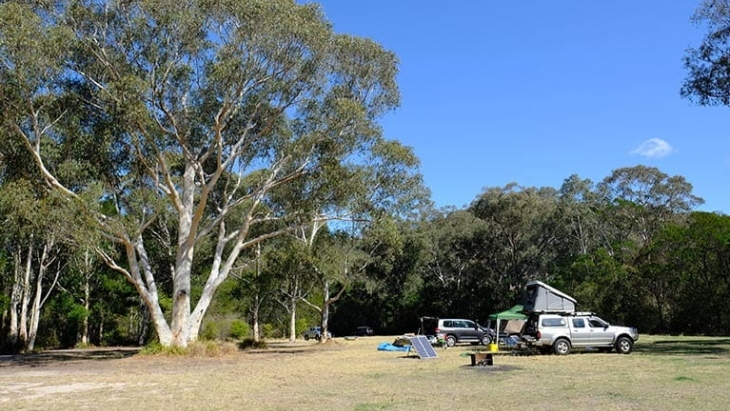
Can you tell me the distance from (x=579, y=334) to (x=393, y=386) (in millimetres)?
11857

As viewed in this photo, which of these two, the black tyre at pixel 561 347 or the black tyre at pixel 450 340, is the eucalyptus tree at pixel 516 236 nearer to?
the black tyre at pixel 450 340

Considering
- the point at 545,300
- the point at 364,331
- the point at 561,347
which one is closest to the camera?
the point at 561,347

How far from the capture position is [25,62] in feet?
67.1

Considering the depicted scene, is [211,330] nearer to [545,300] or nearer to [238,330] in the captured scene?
[238,330]

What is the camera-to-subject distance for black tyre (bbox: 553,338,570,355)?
21.4m

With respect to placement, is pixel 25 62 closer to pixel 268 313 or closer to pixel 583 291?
pixel 268 313

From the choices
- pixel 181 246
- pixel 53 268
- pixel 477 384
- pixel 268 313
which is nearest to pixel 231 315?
pixel 268 313

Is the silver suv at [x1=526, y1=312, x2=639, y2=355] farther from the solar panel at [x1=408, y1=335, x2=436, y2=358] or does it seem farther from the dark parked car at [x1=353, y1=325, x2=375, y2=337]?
the dark parked car at [x1=353, y1=325, x2=375, y2=337]

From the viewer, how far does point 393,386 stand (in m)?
12.3

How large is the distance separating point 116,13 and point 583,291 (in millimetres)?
37479

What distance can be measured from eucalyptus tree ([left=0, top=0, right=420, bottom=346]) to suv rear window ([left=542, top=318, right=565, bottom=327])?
9940 millimetres

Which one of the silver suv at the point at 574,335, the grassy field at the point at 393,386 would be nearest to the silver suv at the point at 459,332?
the silver suv at the point at 574,335

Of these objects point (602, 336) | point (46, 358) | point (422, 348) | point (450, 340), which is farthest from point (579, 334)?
point (46, 358)

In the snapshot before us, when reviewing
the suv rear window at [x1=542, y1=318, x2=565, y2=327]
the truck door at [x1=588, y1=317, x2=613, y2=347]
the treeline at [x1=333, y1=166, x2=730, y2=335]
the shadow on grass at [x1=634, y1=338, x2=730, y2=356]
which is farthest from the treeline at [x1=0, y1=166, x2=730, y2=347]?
the shadow on grass at [x1=634, y1=338, x2=730, y2=356]
